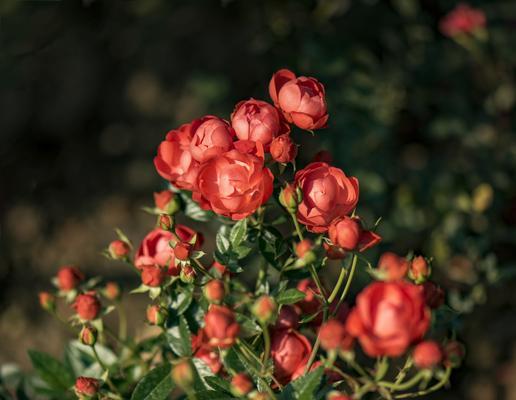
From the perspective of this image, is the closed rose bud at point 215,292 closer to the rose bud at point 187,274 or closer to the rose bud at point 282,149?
the rose bud at point 187,274

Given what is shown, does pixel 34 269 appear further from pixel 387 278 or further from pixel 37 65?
pixel 387 278

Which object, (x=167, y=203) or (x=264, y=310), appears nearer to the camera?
(x=264, y=310)

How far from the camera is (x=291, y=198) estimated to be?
0.81 m

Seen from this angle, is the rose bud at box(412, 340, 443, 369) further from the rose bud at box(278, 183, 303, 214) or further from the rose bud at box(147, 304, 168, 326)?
the rose bud at box(147, 304, 168, 326)

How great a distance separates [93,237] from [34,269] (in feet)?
0.70

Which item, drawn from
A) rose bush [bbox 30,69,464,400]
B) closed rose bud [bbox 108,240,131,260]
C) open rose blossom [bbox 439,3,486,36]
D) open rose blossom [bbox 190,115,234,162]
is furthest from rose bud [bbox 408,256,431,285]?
open rose blossom [bbox 439,3,486,36]

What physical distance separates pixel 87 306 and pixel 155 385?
137mm

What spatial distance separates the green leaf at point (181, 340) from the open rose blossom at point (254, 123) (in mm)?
251

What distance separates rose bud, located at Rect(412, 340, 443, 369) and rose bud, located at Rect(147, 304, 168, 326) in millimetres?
335

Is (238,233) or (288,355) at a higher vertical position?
(238,233)

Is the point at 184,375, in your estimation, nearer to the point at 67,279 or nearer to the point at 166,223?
the point at 166,223

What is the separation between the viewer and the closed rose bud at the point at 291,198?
0.81 m

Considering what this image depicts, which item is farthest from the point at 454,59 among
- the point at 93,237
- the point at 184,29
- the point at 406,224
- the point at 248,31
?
the point at 93,237

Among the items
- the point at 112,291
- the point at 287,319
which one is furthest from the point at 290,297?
the point at 112,291
